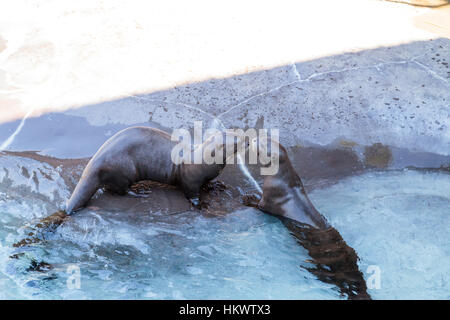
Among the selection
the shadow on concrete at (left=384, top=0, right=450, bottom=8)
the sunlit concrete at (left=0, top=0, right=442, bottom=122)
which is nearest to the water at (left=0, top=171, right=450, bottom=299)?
the sunlit concrete at (left=0, top=0, right=442, bottom=122)

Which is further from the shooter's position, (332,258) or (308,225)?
(308,225)

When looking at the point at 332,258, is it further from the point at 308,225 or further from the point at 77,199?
the point at 77,199

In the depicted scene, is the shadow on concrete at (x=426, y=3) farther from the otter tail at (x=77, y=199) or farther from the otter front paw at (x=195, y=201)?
the otter tail at (x=77, y=199)

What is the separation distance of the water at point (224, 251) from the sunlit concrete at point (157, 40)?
1533 mm

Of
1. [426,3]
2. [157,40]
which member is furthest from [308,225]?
[426,3]

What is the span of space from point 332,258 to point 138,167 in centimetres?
150

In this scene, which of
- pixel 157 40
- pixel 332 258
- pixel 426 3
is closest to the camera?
pixel 332 258

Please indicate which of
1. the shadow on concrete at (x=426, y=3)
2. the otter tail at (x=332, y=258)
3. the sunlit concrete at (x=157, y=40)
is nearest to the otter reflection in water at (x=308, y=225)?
the otter tail at (x=332, y=258)

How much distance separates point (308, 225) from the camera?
368cm

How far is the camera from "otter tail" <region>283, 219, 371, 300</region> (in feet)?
10.5

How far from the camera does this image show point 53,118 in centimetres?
463

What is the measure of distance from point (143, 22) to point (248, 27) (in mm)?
1130

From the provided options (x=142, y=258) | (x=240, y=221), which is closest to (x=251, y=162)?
(x=240, y=221)
